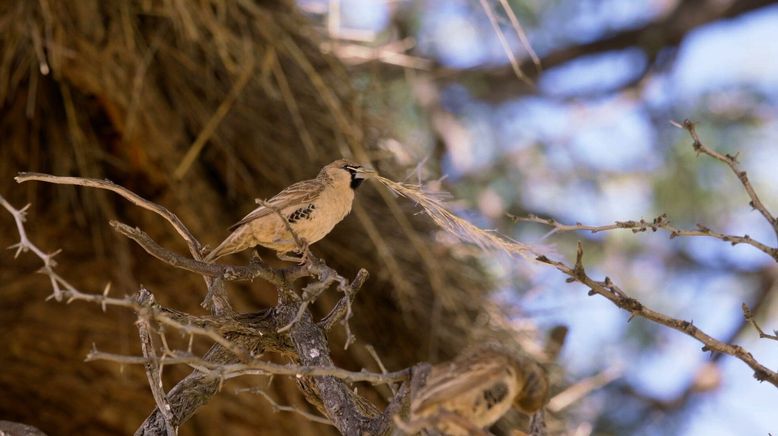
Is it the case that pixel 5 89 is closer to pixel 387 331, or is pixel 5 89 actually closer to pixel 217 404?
pixel 217 404

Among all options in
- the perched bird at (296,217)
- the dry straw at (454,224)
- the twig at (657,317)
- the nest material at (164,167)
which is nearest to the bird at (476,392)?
the twig at (657,317)

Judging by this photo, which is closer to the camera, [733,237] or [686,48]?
[733,237]

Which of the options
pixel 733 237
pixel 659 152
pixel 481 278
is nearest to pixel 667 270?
pixel 659 152

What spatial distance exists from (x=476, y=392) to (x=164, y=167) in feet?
6.89

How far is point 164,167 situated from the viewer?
3217mm

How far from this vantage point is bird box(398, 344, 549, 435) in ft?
4.14

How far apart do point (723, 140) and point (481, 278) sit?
1.80m

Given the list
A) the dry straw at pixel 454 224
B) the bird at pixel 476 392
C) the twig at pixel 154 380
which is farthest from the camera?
the dry straw at pixel 454 224

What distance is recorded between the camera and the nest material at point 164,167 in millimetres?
3178

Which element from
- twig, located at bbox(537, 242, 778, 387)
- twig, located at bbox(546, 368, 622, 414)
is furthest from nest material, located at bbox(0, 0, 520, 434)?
twig, located at bbox(537, 242, 778, 387)

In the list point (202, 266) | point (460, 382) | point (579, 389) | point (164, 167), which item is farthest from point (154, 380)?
point (579, 389)

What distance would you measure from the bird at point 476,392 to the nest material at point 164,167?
6.34ft

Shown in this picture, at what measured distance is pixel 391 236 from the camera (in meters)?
3.42

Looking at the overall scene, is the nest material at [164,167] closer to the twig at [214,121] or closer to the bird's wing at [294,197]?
the twig at [214,121]
